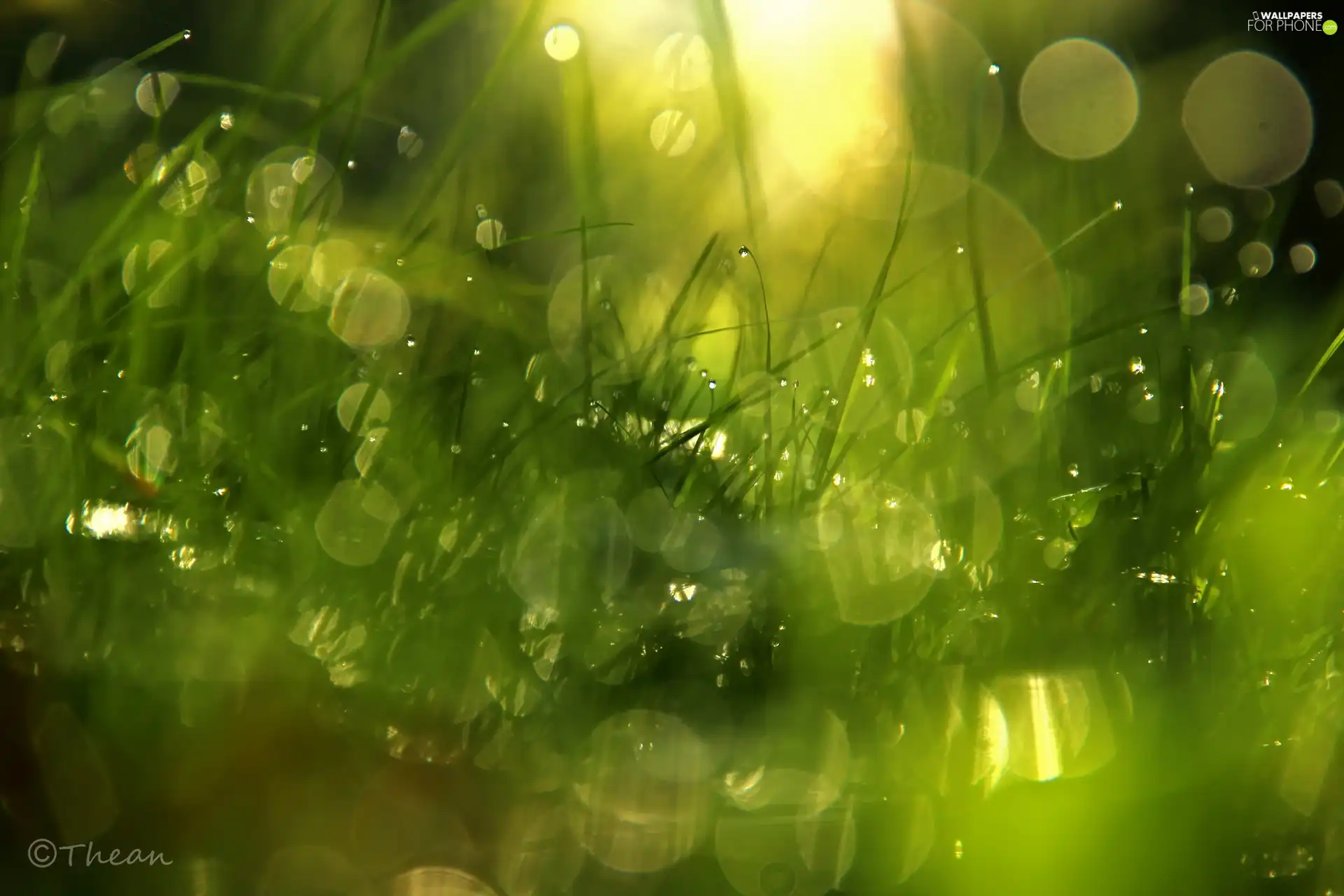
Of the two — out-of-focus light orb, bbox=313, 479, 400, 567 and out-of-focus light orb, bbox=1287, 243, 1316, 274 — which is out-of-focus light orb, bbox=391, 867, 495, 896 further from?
out-of-focus light orb, bbox=1287, 243, 1316, 274

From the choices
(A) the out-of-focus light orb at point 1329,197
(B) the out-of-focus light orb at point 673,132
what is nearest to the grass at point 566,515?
(B) the out-of-focus light orb at point 673,132

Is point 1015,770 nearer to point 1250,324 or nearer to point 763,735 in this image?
point 763,735

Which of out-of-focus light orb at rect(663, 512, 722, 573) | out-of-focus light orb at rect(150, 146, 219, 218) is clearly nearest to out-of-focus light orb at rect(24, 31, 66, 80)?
out-of-focus light orb at rect(150, 146, 219, 218)

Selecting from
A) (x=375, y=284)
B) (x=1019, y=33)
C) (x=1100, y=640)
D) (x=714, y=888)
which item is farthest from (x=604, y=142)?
(x=714, y=888)

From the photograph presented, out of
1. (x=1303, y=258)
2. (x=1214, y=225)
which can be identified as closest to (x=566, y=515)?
(x=1214, y=225)

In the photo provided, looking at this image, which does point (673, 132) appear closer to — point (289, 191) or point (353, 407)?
Answer: point (289, 191)

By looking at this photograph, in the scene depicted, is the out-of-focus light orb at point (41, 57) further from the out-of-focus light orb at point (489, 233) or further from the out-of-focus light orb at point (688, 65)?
the out-of-focus light orb at point (688, 65)
